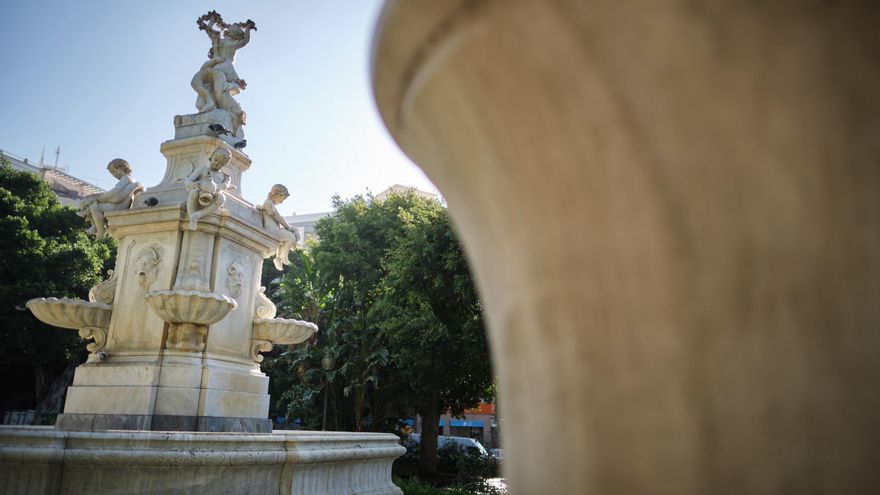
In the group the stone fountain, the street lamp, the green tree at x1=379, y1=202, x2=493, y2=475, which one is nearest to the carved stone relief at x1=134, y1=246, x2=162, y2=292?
the stone fountain

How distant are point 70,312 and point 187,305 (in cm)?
149

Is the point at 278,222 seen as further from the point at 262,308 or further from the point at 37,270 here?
the point at 37,270

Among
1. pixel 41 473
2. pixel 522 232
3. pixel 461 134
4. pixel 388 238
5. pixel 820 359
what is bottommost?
pixel 41 473

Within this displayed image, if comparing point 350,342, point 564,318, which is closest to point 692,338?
point 564,318

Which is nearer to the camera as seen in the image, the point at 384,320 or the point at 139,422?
the point at 139,422

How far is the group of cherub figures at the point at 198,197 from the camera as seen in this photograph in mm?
6461

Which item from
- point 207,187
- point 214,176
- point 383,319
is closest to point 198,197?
point 207,187

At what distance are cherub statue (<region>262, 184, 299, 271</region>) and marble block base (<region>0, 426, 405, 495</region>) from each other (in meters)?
3.14

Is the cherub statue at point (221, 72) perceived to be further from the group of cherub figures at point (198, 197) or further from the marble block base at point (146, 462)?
the marble block base at point (146, 462)

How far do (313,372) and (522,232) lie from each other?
20298 millimetres

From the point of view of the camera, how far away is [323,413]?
A: 20.2 meters

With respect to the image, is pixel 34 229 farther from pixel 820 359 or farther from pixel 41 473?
pixel 820 359

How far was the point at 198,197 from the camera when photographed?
6461mm

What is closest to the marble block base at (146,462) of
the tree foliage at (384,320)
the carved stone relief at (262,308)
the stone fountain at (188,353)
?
the stone fountain at (188,353)
